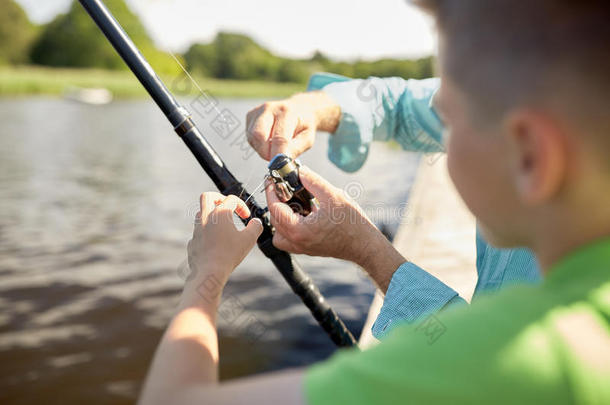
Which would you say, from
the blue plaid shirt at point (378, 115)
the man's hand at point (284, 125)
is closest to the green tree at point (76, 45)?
the blue plaid shirt at point (378, 115)

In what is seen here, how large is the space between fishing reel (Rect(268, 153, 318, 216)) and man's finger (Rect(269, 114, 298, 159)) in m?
0.15

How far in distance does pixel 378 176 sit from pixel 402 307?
14.3 meters

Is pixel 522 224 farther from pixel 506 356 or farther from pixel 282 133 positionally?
pixel 282 133

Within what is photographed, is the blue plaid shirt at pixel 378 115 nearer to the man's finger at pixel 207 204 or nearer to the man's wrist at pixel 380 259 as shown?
the man's wrist at pixel 380 259

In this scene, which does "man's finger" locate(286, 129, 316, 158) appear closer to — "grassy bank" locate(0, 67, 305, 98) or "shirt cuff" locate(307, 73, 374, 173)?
"shirt cuff" locate(307, 73, 374, 173)

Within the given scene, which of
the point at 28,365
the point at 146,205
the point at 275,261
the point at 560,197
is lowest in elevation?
the point at 146,205

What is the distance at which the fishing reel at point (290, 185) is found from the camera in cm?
158

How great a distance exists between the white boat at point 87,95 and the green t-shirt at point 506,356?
122 feet

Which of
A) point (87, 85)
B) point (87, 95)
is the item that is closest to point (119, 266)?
point (87, 95)

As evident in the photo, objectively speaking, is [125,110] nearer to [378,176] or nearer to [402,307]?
[378,176]

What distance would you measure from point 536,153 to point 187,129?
3.64ft

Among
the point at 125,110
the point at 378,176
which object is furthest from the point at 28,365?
the point at 125,110

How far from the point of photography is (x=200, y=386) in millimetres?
818

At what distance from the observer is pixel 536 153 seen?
72cm
